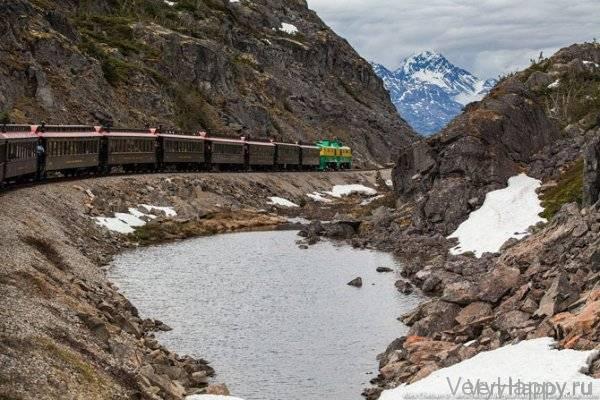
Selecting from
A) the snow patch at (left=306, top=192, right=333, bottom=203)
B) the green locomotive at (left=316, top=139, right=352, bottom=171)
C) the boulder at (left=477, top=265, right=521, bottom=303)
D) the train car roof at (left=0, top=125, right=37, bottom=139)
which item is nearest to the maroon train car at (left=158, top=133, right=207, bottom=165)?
the snow patch at (left=306, top=192, right=333, bottom=203)

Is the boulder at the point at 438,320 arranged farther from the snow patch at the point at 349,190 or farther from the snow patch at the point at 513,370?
the snow patch at the point at 349,190

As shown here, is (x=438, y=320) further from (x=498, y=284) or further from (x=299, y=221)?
(x=299, y=221)

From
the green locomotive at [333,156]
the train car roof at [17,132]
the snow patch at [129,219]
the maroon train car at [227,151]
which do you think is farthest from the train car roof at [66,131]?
the green locomotive at [333,156]

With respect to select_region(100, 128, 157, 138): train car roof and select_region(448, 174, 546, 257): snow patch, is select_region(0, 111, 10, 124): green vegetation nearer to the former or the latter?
select_region(100, 128, 157, 138): train car roof

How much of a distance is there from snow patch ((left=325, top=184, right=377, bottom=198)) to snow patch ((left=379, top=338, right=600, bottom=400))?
8641 centimetres

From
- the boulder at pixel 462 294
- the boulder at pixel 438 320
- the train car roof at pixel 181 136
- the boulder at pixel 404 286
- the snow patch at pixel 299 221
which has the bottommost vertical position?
the boulder at pixel 404 286

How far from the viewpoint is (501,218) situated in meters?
51.0

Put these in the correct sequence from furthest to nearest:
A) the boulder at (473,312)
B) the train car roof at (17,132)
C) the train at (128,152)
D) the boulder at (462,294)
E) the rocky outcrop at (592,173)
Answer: the train at (128,152), the train car roof at (17,132), the rocky outcrop at (592,173), the boulder at (462,294), the boulder at (473,312)

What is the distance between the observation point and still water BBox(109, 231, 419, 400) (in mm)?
27484

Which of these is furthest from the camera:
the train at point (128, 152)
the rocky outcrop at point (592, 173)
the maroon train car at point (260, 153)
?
the maroon train car at point (260, 153)

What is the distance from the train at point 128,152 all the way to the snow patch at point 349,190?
22.5 feet

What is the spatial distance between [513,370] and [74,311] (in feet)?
42.2

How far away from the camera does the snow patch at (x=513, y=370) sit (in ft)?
64.0

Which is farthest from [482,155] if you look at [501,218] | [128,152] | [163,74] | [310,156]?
[163,74]
